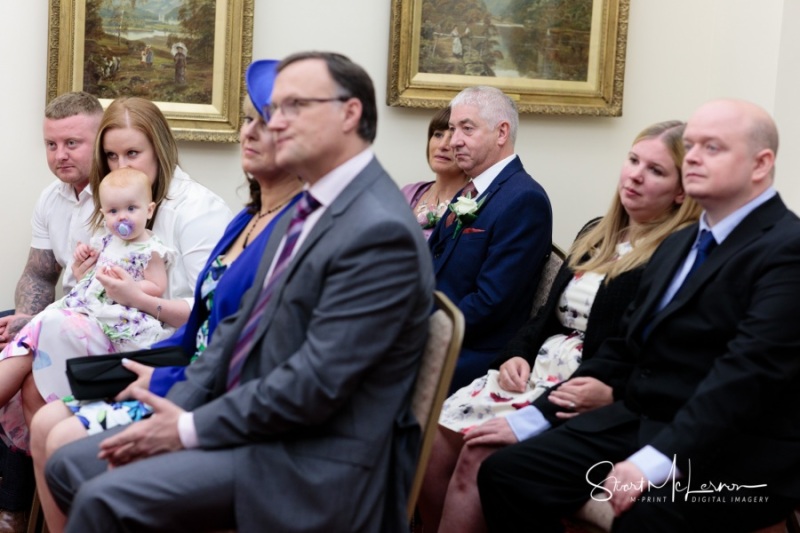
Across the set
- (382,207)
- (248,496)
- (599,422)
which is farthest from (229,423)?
(599,422)

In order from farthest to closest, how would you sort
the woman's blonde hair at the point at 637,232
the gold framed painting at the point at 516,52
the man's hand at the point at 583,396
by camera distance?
1. the gold framed painting at the point at 516,52
2. the woman's blonde hair at the point at 637,232
3. the man's hand at the point at 583,396

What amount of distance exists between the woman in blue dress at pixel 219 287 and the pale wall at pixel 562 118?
2.13 metres

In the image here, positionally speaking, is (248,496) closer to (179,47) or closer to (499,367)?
(499,367)

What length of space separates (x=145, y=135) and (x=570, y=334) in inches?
79.6

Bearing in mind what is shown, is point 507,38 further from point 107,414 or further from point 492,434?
point 107,414

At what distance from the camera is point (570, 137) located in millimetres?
6035

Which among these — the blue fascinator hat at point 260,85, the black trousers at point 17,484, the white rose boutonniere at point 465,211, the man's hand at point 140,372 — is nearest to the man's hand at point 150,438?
the man's hand at point 140,372

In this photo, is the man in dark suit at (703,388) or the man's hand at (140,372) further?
the man's hand at (140,372)

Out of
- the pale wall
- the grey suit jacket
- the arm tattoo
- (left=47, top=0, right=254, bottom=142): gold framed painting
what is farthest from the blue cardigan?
the pale wall

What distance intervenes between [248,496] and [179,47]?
3415mm

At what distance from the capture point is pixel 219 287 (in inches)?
134

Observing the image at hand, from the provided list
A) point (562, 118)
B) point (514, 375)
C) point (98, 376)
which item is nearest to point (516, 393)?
point (514, 375)

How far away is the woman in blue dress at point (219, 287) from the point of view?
3361 mm

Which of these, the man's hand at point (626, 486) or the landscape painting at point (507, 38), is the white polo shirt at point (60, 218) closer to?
the landscape painting at point (507, 38)
